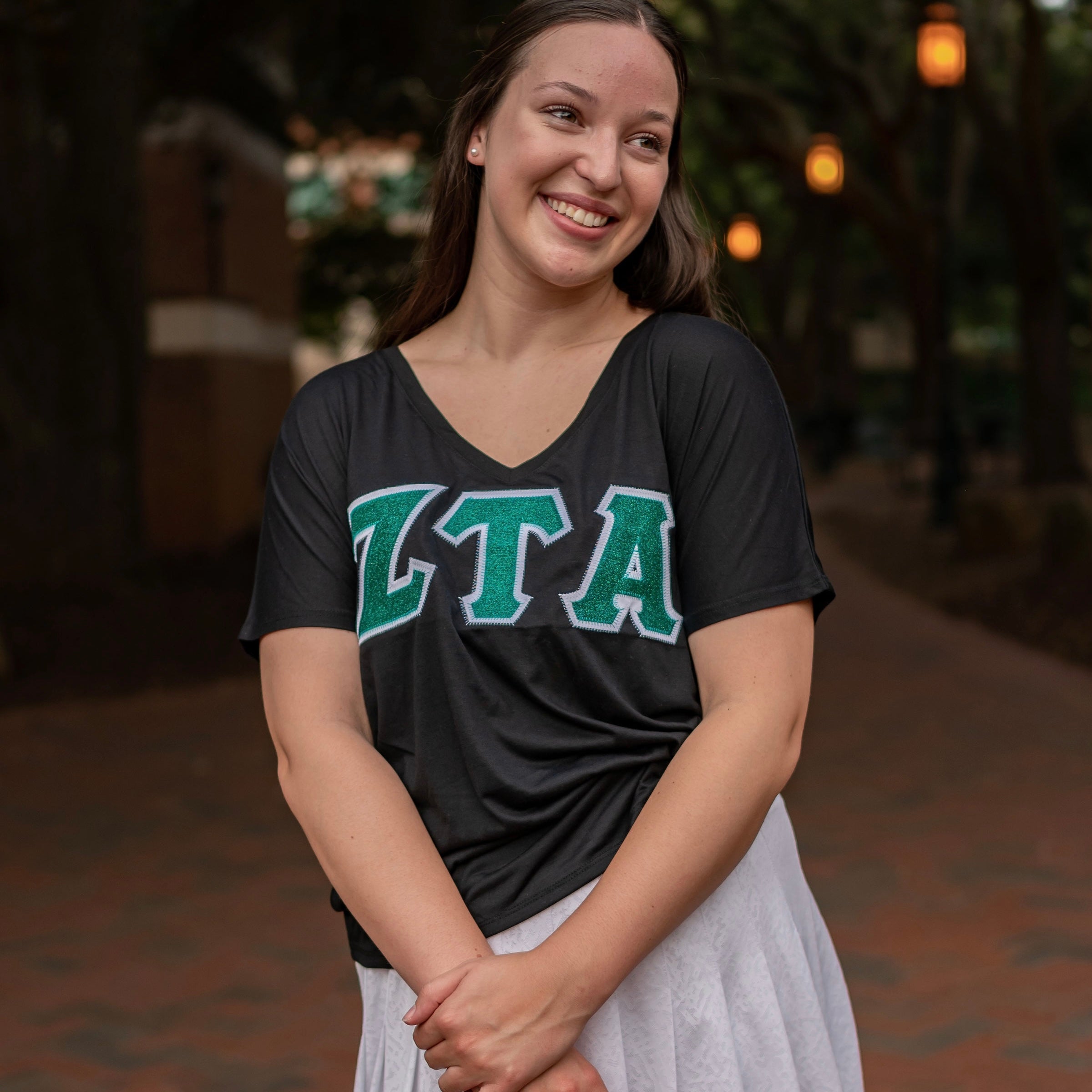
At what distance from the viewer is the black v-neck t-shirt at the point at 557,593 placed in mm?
1845

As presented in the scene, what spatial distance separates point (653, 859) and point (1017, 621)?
1066 cm

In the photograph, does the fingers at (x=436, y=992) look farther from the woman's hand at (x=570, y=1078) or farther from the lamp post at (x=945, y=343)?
the lamp post at (x=945, y=343)

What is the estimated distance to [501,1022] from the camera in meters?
1.72

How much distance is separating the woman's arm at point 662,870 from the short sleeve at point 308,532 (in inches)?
18.2

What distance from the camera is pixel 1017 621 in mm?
11852

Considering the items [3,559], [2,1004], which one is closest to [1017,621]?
[3,559]

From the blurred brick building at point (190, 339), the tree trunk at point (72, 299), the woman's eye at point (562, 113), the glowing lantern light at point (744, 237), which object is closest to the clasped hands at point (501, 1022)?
the woman's eye at point (562, 113)

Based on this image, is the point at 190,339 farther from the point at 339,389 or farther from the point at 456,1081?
the point at 456,1081

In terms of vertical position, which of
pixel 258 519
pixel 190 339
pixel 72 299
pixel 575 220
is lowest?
pixel 258 519

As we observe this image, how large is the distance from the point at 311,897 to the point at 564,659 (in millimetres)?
4294

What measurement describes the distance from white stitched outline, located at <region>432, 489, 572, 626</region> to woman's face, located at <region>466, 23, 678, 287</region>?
1.01 ft

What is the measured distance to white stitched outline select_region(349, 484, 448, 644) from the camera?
1878mm

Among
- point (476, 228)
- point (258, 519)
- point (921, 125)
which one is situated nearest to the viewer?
point (476, 228)

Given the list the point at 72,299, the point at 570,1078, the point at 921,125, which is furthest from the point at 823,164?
the point at 570,1078
